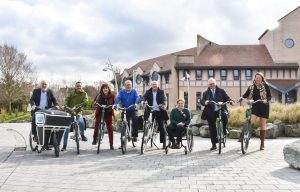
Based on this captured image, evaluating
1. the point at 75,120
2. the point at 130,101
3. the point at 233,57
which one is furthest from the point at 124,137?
the point at 233,57

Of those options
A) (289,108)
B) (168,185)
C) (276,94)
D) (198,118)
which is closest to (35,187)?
(168,185)

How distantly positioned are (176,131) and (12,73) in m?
44.7

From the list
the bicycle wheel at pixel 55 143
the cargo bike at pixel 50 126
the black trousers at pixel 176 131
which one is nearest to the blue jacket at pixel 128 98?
the black trousers at pixel 176 131

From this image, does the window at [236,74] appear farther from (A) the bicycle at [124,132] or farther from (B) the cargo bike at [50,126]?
(B) the cargo bike at [50,126]

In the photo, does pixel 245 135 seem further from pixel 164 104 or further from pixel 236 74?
pixel 236 74

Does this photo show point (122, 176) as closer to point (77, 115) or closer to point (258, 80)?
point (77, 115)

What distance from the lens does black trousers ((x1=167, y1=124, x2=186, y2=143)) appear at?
10148 millimetres

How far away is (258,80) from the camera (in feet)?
33.9

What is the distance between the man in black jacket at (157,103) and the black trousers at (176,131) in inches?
10.0

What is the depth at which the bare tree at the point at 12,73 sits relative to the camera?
167ft

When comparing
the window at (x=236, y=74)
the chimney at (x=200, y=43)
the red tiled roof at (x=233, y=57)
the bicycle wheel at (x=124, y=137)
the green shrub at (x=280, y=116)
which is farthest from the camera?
the chimney at (x=200, y=43)

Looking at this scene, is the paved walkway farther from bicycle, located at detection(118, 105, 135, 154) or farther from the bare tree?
the bare tree

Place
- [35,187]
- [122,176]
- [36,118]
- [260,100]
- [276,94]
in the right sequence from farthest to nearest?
1. [276,94]
2. [260,100]
3. [36,118]
4. [122,176]
5. [35,187]

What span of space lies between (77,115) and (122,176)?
4.11 metres
